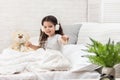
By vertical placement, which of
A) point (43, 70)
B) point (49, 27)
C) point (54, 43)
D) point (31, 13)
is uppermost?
point (31, 13)

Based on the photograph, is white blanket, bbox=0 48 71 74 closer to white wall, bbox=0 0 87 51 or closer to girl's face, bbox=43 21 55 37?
girl's face, bbox=43 21 55 37

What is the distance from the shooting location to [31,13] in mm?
3531

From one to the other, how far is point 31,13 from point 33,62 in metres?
1.30

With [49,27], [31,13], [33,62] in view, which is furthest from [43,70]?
[31,13]

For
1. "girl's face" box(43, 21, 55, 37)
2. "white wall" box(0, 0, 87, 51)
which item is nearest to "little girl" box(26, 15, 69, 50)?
"girl's face" box(43, 21, 55, 37)

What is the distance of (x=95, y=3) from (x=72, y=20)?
1.23 ft

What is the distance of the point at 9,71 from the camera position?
2156 millimetres

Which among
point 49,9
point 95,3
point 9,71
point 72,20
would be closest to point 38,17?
point 49,9

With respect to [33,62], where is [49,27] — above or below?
above

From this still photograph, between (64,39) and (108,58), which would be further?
(64,39)

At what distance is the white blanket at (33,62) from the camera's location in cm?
221

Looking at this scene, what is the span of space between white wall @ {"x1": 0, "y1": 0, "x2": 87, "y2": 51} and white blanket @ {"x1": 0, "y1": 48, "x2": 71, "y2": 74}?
3.69ft

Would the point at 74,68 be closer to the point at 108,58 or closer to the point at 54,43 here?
the point at 54,43

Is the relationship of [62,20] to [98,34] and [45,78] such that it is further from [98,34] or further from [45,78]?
[45,78]
